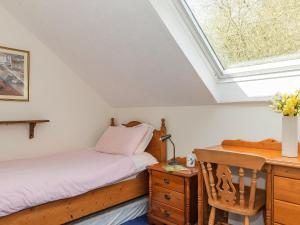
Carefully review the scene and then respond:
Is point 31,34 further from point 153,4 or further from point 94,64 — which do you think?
point 153,4

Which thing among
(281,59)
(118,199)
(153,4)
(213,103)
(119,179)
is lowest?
(118,199)

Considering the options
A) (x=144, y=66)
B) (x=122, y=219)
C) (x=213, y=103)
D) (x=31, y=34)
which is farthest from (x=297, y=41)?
(x=31, y=34)

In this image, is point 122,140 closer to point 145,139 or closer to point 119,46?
point 145,139

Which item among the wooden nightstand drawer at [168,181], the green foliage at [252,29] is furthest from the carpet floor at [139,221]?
the green foliage at [252,29]

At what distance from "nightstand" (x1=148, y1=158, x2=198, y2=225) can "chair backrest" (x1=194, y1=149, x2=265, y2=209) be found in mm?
339

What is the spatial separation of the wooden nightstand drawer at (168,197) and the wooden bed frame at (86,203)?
0.24 m

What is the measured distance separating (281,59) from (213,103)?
2.33 ft

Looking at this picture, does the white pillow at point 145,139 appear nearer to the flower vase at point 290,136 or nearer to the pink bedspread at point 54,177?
the pink bedspread at point 54,177

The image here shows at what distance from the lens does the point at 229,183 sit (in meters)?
1.73

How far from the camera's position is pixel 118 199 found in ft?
7.94

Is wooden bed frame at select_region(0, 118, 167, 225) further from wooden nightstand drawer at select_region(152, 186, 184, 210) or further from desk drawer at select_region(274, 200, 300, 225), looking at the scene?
desk drawer at select_region(274, 200, 300, 225)

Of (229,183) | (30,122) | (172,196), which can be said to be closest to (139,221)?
(172,196)

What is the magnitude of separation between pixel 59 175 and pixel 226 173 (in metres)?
1.31

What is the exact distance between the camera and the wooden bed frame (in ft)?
6.06
